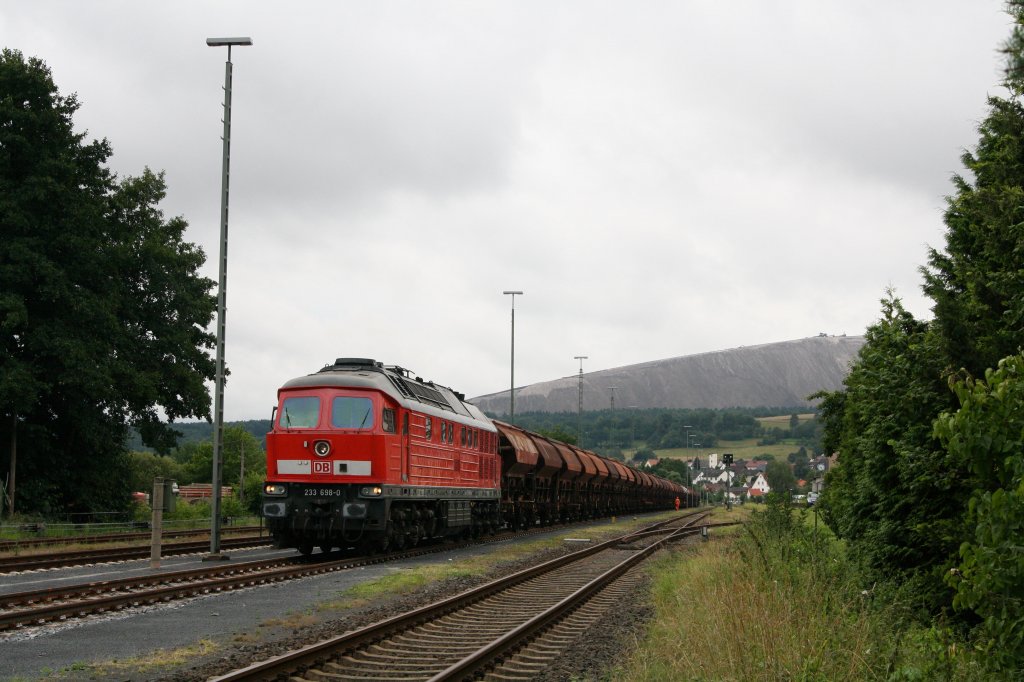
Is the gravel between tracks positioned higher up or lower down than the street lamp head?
lower down

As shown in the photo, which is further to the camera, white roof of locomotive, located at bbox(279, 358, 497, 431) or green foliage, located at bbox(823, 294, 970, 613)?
white roof of locomotive, located at bbox(279, 358, 497, 431)

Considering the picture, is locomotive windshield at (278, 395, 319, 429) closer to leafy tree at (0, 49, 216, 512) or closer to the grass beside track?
the grass beside track

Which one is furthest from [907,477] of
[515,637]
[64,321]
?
[64,321]

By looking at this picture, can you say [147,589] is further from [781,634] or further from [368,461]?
[781,634]

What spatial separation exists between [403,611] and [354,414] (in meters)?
8.49

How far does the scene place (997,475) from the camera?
26.2ft

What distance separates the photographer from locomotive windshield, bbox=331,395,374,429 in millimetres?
23172

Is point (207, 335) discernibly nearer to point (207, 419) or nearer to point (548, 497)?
point (207, 419)

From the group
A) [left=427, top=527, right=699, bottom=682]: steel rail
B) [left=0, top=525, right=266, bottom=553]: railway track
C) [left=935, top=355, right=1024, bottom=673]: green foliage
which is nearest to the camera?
[left=935, top=355, right=1024, bottom=673]: green foliage

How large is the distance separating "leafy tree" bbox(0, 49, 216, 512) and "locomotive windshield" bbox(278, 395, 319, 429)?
55.9 ft

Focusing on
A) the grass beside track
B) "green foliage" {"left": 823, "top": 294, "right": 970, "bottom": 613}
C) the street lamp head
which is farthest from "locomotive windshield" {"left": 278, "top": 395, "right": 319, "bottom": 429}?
"green foliage" {"left": 823, "top": 294, "right": 970, "bottom": 613}

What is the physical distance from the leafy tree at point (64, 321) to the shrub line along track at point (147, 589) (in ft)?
61.6

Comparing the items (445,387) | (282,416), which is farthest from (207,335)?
(282,416)

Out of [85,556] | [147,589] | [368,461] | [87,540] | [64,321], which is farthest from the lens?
[64,321]
